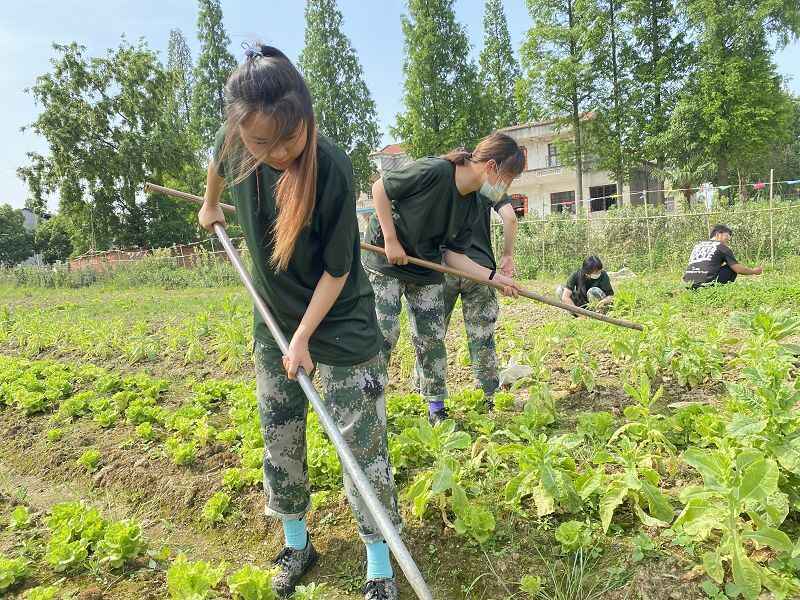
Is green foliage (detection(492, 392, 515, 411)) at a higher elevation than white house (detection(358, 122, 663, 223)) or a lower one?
lower

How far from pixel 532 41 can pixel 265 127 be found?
2351 cm

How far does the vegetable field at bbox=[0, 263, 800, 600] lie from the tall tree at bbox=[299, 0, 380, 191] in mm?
24769

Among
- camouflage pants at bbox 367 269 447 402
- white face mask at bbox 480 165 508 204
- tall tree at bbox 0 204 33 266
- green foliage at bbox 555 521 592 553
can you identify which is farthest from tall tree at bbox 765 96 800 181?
tall tree at bbox 0 204 33 266

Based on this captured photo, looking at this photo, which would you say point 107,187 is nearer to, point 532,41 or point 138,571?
point 532,41

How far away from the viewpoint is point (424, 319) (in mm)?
3250

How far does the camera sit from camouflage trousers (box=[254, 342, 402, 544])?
6.14ft

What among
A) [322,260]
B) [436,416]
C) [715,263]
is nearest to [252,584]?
[322,260]

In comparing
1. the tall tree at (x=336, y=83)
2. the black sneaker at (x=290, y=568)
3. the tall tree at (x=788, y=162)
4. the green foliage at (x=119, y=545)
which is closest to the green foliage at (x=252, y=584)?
the black sneaker at (x=290, y=568)

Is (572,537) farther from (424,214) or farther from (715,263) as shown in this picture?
(715,263)

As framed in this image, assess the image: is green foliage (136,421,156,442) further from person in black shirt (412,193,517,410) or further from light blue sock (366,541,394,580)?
light blue sock (366,541,394,580)

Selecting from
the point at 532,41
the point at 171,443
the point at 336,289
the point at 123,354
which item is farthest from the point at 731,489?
the point at 532,41

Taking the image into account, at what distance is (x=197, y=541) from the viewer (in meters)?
2.50

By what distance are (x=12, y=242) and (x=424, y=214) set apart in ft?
157

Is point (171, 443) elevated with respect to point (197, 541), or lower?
elevated
